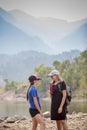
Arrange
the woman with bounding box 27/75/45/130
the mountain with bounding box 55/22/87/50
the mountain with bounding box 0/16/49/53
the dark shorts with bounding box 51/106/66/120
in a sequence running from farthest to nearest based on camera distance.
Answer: the mountain with bounding box 0/16/49/53 → the mountain with bounding box 55/22/87/50 → the dark shorts with bounding box 51/106/66/120 → the woman with bounding box 27/75/45/130

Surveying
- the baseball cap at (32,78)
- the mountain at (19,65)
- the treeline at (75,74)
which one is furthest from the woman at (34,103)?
the mountain at (19,65)

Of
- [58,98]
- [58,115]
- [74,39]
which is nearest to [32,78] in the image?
[58,98]

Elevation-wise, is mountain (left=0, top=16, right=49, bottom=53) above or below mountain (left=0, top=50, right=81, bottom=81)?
above

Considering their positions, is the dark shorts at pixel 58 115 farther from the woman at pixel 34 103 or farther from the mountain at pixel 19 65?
the mountain at pixel 19 65

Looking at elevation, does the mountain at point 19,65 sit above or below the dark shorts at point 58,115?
above

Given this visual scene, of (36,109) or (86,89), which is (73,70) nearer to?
(86,89)

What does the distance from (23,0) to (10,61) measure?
32736 mm

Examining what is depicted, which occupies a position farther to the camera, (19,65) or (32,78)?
(19,65)

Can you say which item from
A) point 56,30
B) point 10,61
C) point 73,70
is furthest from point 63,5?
point 10,61

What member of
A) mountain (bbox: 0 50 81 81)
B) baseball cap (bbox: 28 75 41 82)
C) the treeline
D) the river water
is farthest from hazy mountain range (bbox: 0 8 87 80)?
baseball cap (bbox: 28 75 41 82)

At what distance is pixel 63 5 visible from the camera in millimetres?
26359

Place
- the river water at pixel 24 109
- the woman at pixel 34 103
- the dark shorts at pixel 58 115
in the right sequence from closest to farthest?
1. the woman at pixel 34 103
2. the dark shorts at pixel 58 115
3. the river water at pixel 24 109

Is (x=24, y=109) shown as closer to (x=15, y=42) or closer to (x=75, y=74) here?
(x=75, y=74)

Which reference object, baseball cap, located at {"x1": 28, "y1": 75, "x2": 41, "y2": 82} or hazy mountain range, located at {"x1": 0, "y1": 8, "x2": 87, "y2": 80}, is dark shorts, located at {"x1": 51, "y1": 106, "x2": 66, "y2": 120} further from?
hazy mountain range, located at {"x1": 0, "y1": 8, "x2": 87, "y2": 80}
